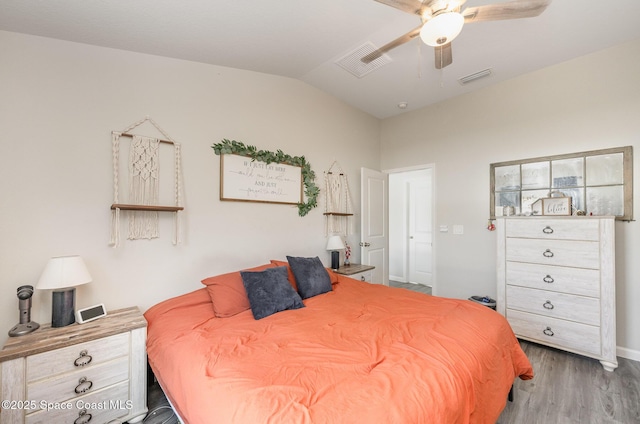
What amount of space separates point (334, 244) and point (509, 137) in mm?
2510

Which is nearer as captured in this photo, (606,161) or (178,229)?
(178,229)

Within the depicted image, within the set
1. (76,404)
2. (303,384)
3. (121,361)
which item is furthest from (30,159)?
(303,384)

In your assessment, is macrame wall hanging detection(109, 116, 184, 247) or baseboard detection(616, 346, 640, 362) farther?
baseboard detection(616, 346, 640, 362)

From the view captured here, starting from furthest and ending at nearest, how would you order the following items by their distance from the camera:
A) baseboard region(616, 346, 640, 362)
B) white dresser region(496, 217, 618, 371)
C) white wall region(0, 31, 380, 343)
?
1. baseboard region(616, 346, 640, 362)
2. white dresser region(496, 217, 618, 371)
3. white wall region(0, 31, 380, 343)

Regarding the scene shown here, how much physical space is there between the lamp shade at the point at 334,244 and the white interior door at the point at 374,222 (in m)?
0.50

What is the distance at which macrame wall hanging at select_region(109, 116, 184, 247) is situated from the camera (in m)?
2.02

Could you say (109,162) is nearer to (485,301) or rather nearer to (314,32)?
(314,32)

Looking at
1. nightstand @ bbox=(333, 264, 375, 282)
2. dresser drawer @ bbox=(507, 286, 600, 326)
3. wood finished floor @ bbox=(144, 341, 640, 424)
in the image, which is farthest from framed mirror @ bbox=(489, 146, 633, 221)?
nightstand @ bbox=(333, 264, 375, 282)

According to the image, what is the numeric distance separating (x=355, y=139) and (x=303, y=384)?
3515 mm

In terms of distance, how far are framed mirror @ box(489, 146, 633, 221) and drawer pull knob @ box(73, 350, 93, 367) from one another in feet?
13.1

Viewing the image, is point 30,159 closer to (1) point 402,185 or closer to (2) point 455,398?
(2) point 455,398

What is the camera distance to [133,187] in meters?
2.10

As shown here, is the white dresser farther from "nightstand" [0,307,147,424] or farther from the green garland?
"nightstand" [0,307,147,424]

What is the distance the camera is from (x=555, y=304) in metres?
2.51
